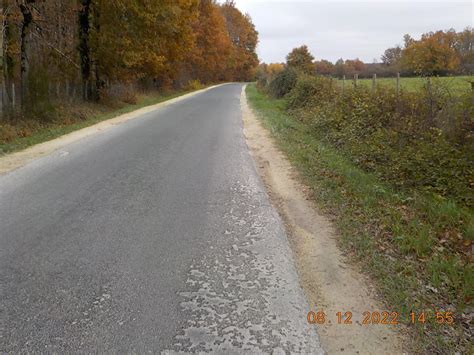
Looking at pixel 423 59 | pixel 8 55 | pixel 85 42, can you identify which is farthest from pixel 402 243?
pixel 85 42

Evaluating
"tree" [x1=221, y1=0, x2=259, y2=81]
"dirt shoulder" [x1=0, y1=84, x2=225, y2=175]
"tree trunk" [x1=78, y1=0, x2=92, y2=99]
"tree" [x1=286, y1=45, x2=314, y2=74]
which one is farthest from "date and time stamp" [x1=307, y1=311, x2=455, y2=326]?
"tree" [x1=221, y1=0, x2=259, y2=81]

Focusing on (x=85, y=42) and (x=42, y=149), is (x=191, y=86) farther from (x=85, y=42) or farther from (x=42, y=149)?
(x=42, y=149)

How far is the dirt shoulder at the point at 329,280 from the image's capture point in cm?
305

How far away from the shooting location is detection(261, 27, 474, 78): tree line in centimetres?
1100

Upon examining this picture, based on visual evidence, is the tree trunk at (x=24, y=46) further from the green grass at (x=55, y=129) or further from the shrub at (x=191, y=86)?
the shrub at (x=191, y=86)

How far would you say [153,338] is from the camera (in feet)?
9.75

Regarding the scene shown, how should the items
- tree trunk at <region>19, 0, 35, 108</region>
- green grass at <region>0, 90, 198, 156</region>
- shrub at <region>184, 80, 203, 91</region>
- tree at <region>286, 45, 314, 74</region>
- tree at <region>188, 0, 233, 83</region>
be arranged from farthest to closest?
tree at <region>188, 0, 233, 83</region>, shrub at <region>184, 80, 203, 91</region>, tree at <region>286, 45, 314, 74</region>, tree trunk at <region>19, 0, 35, 108</region>, green grass at <region>0, 90, 198, 156</region>

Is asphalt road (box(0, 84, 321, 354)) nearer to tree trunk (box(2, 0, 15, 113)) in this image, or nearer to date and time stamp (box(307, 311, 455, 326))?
date and time stamp (box(307, 311, 455, 326))

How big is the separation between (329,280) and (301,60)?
30.3 m

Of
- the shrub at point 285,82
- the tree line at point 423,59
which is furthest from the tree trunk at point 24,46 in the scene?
the shrub at point 285,82

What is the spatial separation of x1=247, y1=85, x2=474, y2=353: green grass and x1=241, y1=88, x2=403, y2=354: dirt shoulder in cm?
16

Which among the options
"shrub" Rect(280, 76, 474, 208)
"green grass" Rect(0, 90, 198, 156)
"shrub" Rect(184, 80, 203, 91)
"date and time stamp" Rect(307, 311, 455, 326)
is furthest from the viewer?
"shrub" Rect(184, 80, 203, 91)

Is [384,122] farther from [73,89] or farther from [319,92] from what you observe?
[73,89]

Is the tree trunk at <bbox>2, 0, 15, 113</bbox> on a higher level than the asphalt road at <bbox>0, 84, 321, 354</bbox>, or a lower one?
higher
